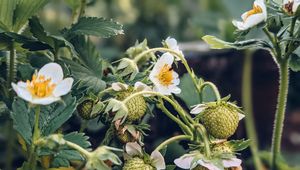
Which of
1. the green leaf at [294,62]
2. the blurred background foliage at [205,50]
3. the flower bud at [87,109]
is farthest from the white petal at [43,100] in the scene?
the blurred background foliage at [205,50]

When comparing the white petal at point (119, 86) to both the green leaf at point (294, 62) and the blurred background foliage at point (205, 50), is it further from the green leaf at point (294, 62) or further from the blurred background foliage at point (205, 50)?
the blurred background foliage at point (205, 50)

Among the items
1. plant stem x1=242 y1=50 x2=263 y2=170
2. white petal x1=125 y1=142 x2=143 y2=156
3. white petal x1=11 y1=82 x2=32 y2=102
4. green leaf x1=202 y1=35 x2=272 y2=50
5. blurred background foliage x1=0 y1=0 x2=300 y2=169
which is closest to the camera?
white petal x1=11 y1=82 x2=32 y2=102

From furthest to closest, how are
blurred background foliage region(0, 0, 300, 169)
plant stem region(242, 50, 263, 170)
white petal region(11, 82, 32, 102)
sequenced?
blurred background foliage region(0, 0, 300, 169) → plant stem region(242, 50, 263, 170) → white petal region(11, 82, 32, 102)

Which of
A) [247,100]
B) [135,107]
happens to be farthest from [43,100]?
[247,100]

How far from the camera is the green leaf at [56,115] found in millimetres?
817

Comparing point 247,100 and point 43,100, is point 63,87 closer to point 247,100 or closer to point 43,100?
point 43,100

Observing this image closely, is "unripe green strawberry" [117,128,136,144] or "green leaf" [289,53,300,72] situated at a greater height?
"green leaf" [289,53,300,72]

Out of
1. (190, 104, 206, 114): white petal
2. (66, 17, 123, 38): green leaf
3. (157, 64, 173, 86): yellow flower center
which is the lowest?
(190, 104, 206, 114): white petal

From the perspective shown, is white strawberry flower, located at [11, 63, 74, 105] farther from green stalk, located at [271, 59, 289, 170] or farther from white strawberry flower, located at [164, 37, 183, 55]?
green stalk, located at [271, 59, 289, 170]

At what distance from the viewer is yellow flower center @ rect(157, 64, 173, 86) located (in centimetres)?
88

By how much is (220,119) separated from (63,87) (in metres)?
0.19

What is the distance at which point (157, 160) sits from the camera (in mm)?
823

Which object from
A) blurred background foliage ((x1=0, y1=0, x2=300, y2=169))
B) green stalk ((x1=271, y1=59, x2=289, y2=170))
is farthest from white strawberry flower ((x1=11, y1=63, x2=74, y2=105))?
blurred background foliage ((x1=0, y1=0, x2=300, y2=169))

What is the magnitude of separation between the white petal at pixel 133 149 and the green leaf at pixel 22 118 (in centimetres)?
11
